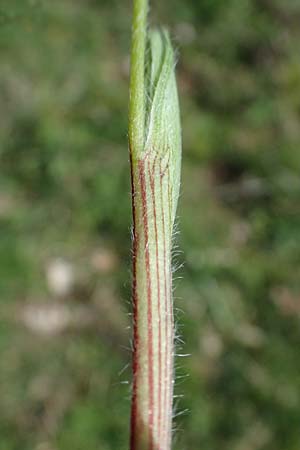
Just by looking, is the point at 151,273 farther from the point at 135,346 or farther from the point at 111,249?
the point at 111,249

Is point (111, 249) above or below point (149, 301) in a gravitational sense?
above

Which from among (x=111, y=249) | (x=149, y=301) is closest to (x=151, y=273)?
(x=149, y=301)

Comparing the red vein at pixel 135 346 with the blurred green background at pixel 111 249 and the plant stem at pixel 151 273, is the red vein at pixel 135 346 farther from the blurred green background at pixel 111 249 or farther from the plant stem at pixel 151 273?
the blurred green background at pixel 111 249

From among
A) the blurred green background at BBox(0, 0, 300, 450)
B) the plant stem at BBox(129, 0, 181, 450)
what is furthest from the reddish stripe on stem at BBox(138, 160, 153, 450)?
the blurred green background at BBox(0, 0, 300, 450)

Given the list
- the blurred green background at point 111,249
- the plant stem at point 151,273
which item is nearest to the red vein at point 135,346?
the plant stem at point 151,273

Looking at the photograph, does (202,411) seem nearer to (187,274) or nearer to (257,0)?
(187,274)
